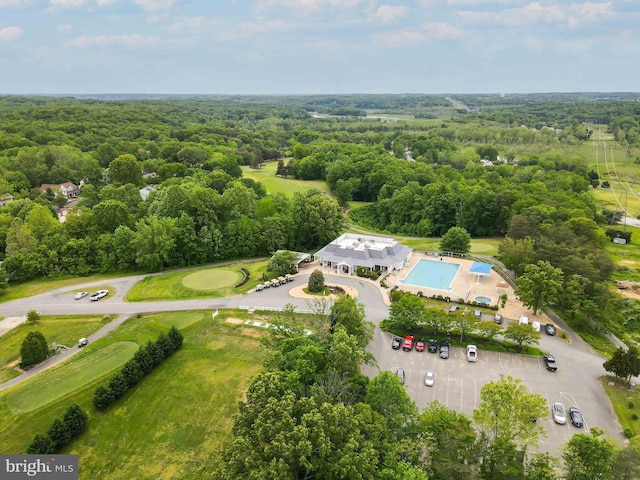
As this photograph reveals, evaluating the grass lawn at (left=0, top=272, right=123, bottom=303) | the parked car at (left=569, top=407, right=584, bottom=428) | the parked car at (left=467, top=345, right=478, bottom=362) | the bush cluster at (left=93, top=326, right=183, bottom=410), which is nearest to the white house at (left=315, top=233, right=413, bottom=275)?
the parked car at (left=467, top=345, right=478, bottom=362)

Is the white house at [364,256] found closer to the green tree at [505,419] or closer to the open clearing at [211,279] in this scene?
the open clearing at [211,279]

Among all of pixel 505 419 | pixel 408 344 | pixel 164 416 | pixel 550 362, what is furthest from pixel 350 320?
pixel 550 362

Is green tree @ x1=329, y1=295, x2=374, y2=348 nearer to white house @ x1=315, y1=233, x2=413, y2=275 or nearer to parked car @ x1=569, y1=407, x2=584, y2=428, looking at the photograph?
parked car @ x1=569, y1=407, x2=584, y2=428

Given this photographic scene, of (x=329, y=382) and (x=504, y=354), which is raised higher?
(x=329, y=382)

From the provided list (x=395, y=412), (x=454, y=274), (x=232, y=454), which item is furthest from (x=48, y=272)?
(x=454, y=274)

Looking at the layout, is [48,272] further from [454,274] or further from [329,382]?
[454,274]

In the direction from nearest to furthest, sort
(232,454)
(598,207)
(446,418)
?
(232,454)
(446,418)
(598,207)

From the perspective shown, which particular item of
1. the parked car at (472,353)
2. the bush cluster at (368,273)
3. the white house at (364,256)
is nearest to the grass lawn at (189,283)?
the white house at (364,256)

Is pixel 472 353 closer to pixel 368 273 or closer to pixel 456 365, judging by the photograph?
pixel 456 365
